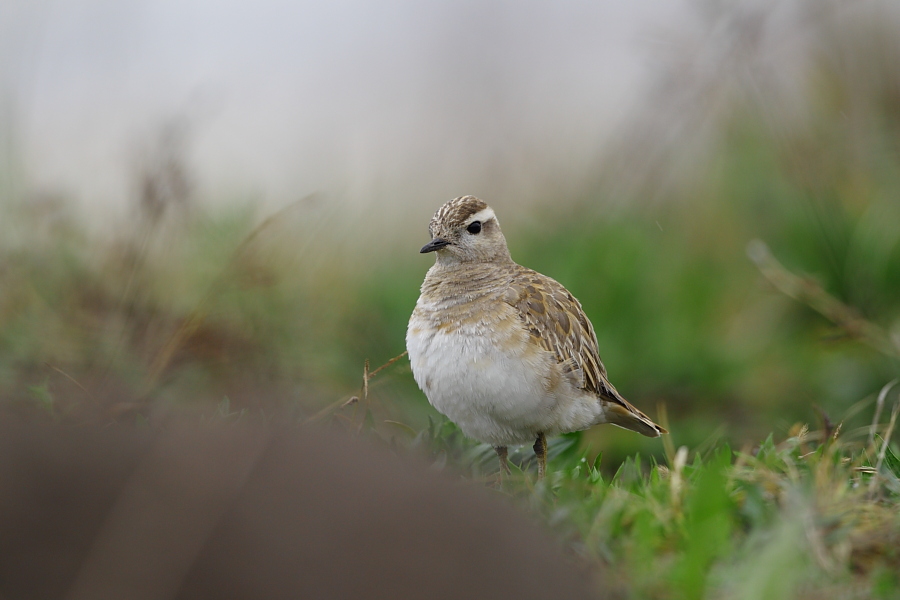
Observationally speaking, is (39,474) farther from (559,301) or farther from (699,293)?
(699,293)

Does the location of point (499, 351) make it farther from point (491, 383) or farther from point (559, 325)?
point (559, 325)

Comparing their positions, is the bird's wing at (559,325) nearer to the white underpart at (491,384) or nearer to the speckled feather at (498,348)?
the speckled feather at (498,348)

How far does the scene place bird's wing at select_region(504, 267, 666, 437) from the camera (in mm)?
5402

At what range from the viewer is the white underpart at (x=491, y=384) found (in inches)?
199

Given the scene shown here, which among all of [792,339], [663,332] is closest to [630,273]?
[663,332]

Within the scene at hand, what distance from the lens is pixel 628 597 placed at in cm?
320

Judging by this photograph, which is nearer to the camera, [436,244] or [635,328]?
[436,244]

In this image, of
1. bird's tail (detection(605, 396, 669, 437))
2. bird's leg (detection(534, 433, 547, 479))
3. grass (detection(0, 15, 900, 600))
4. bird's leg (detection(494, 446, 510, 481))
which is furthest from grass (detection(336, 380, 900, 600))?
bird's tail (detection(605, 396, 669, 437))

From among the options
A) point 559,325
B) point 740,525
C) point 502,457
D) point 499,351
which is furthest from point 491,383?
point 740,525

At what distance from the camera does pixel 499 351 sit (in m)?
5.11

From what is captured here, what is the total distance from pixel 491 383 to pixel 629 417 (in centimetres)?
114

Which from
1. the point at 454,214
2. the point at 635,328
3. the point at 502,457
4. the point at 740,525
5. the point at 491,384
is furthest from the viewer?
the point at 635,328

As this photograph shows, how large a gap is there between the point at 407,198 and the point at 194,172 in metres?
3.25

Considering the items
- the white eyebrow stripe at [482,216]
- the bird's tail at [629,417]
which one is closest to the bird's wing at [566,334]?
the bird's tail at [629,417]
